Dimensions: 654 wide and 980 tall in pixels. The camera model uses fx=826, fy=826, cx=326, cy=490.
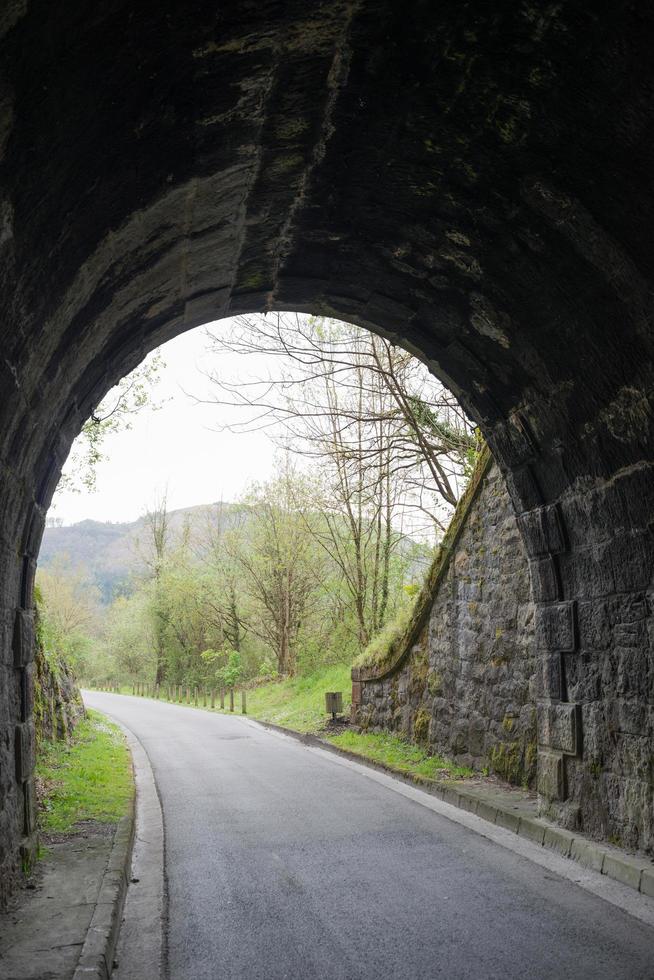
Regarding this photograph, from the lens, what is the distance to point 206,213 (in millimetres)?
5352

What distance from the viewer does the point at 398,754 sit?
11719mm

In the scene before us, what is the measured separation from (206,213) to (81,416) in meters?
2.05

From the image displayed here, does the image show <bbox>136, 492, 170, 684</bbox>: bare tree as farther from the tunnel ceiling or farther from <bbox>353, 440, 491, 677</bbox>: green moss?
the tunnel ceiling

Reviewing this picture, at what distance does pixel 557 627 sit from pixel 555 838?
1.73 m

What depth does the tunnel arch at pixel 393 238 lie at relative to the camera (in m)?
3.63

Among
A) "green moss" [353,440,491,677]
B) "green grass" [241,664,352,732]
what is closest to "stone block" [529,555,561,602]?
"green moss" [353,440,491,677]

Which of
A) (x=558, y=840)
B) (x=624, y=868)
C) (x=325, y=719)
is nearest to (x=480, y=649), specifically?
(x=558, y=840)

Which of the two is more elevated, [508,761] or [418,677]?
[418,677]

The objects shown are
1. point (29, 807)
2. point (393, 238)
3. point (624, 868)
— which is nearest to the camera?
point (29, 807)

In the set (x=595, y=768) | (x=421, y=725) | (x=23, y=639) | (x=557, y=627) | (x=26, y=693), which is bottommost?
(x=421, y=725)

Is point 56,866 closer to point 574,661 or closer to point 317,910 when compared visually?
point 317,910

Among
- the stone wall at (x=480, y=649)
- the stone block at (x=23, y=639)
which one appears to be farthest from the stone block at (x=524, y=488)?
the stone block at (x=23, y=639)

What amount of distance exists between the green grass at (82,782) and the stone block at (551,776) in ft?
12.7

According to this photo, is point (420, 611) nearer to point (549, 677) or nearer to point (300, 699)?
point (549, 677)
